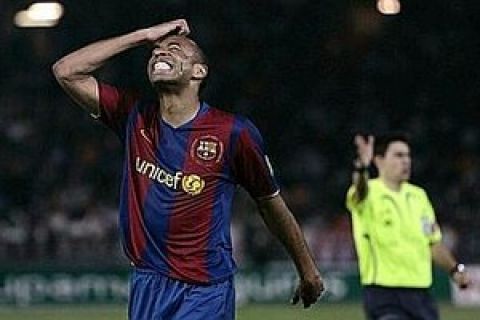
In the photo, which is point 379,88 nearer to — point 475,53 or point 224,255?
point 475,53

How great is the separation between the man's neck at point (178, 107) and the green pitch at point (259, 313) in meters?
12.2

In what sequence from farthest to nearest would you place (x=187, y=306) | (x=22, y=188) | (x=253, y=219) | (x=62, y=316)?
(x=22, y=188) → (x=253, y=219) → (x=62, y=316) → (x=187, y=306)

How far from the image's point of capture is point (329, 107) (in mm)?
26469

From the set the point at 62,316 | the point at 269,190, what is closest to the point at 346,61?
the point at 62,316

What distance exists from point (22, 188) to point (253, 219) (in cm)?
393

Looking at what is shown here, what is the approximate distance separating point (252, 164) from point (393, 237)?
4.09 meters

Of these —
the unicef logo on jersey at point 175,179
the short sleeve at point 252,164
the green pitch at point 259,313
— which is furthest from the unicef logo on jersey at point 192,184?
the green pitch at point 259,313

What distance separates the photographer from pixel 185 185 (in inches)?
294

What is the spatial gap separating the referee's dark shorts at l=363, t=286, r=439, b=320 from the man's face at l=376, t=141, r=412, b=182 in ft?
2.69

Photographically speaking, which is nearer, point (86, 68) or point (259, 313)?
point (86, 68)

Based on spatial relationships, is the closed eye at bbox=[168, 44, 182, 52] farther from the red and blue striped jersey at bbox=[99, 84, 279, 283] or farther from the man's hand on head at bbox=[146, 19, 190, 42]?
the red and blue striped jersey at bbox=[99, 84, 279, 283]

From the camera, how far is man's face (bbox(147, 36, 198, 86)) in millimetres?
7336

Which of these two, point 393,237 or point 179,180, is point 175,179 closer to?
point 179,180

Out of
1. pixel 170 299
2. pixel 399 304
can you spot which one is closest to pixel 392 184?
pixel 399 304
